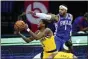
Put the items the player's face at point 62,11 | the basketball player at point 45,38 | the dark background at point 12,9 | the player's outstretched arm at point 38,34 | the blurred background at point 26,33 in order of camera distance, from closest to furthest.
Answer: the player's outstretched arm at point 38,34 < the basketball player at point 45,38 < the player's face at point 62,11 < the blurred background at point 26,33 < the dark background at point 12,9

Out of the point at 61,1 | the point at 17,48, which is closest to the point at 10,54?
the point at 17,48

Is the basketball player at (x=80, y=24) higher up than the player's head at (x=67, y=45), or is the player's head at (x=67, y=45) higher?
the basketball player at (x=80, y=24)

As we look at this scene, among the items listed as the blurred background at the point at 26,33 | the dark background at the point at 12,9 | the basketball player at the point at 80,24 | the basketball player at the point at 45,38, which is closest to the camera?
the basketball player at the point at 45,38

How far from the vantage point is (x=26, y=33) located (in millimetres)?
12562

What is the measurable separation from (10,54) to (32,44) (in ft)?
2.01

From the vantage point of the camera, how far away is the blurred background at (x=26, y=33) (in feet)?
37.7

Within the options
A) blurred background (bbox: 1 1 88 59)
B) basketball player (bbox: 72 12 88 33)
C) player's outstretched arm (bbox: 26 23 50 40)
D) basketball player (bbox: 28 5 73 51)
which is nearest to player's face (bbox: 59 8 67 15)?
basketball player (bbox: 28 5 73 51)

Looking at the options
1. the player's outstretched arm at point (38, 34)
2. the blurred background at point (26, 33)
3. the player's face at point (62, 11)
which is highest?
the player's face at point (62, 11)

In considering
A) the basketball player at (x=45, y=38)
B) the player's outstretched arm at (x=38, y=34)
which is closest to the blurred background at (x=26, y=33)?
the basketball player at (x=45, y=38)

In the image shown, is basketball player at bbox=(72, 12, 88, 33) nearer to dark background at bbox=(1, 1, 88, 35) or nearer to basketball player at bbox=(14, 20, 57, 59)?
dark background at bbox=(1, 1, 88, 35)

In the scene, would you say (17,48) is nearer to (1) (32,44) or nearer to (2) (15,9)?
(1) (32,44)

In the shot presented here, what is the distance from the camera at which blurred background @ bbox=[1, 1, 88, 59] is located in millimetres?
11492

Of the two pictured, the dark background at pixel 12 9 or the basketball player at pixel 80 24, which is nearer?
the basketball player at pixel 80 24

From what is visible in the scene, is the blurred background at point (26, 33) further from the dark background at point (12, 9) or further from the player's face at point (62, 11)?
the player's face at point (62, 11)
